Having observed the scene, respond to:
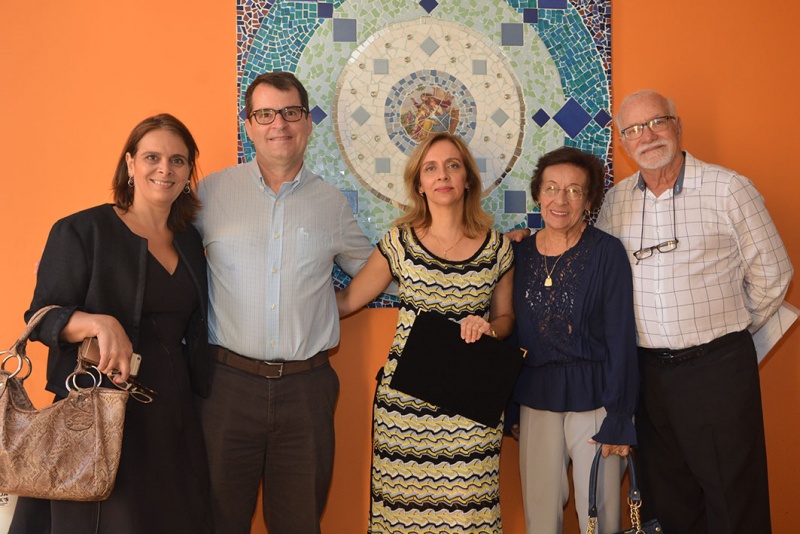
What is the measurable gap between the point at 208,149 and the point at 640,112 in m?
1.76

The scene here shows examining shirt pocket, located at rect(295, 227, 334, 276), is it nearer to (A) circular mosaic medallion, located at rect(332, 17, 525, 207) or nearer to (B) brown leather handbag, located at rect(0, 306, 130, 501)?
(A) circular mosaic medallion, located at rect(332, 17, 525, 207)

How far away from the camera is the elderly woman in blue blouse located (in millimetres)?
2346

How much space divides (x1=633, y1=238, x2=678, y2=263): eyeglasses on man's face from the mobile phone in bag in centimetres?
178

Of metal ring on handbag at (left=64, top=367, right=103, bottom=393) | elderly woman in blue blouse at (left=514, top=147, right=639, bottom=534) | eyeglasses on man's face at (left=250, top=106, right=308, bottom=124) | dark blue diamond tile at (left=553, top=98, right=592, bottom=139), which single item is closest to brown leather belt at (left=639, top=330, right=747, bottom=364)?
elderly woman in blue blouse at (left=514, top=147, right=639, bottom=534)

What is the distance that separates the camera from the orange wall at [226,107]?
110 inches

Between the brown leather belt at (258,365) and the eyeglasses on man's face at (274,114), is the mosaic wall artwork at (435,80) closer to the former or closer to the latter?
the eyeglasses on man's face at (274,114)

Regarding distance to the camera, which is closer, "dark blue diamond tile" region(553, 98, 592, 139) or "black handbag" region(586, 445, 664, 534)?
"black handbag" region(586, 445, 664, 534)

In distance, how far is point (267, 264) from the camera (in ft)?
7.95

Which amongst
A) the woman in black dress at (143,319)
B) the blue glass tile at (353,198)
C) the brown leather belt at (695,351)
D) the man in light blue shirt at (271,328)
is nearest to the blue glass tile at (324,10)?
the man in light blue shirt at (271,328)

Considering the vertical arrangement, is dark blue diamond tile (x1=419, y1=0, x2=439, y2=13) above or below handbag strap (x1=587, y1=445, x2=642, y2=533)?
above

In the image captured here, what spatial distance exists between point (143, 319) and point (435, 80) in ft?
5.23

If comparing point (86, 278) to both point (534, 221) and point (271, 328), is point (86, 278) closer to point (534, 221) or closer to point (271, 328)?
point (271, 328)

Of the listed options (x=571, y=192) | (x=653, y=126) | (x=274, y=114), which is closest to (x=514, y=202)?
(x=571, y=192)

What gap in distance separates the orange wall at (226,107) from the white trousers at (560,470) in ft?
1.93
